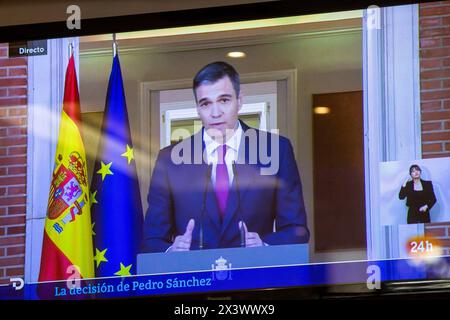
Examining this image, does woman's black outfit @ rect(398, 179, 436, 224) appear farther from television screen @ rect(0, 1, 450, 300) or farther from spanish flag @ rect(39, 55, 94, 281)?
spanish flag @ rect(39, 55, 94, 281)

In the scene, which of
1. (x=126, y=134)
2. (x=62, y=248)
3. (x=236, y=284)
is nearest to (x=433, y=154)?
(x=236, y=284)

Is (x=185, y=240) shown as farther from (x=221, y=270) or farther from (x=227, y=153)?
(x=227, y=153)

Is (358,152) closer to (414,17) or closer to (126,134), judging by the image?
(414,17)

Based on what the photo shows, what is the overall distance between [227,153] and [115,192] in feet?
1.41

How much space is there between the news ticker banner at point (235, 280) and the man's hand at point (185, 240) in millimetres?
91

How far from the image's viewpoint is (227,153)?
12.8 feet

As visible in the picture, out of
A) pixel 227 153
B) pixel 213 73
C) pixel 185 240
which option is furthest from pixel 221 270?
pixel 213 73

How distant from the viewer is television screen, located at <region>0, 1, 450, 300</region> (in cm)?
376

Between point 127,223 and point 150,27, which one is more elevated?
Answer: point 150,27

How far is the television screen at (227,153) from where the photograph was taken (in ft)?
12.3

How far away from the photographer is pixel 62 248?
3.93m

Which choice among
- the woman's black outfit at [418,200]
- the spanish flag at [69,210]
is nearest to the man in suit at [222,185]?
the spanish flag at [69,210]

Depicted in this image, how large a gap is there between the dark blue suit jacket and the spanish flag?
9.2 inches
